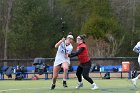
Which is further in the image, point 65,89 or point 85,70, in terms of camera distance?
point 65,89

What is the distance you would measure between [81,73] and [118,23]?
105ft

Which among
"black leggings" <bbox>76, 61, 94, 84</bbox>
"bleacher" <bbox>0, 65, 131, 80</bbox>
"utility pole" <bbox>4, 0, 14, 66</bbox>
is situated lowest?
"black leggings" <bbox>76, 61, 94, 84</bbox>

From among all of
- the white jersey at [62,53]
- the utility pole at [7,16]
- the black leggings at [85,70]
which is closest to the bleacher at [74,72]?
the white jersey at [62,53]

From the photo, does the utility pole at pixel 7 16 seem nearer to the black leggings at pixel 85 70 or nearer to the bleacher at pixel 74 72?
the bleacher at pixel 74 72

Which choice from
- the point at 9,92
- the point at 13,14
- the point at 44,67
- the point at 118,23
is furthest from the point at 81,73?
the point at 13,14

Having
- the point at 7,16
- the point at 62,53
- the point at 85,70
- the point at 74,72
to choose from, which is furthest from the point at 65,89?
the point at 7,16

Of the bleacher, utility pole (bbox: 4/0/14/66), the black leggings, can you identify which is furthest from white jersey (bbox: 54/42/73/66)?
utility pole (bbox: 4/0/14/66)

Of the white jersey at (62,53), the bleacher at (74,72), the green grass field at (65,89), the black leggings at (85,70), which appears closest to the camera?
the green grass field at (65,89)

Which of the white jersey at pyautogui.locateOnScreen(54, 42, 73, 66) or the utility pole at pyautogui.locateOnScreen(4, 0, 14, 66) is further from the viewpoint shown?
the utility pole at pyautogui.locateOnScreen(4, 0, 14, 66)

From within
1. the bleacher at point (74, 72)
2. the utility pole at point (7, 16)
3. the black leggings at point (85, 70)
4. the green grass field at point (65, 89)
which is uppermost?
the utility pole at point (7, 16)

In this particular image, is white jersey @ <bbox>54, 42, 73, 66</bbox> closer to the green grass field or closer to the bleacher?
the green grass field

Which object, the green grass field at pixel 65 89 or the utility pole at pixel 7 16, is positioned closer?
the green grass field at pixel 65 89

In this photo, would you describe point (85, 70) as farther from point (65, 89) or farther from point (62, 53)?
point (62, 53)

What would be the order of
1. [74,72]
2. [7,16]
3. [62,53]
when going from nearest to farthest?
[62,53] < [74,72] < [7,16]
